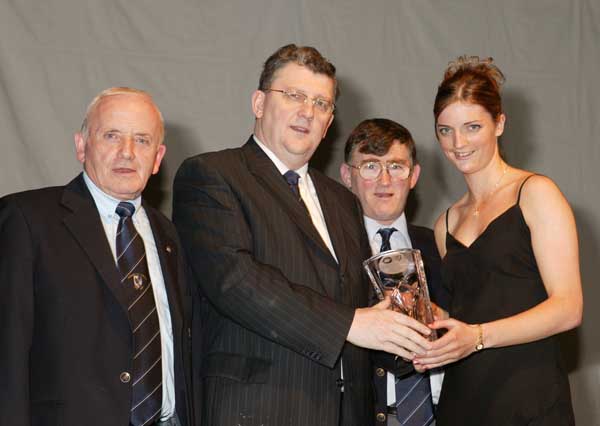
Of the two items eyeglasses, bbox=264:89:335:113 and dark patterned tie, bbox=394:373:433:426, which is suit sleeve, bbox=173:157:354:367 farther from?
dark patterned tie, bbox=394:373:433:426

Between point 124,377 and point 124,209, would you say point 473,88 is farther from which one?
point 124,377

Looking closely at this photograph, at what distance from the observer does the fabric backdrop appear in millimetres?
3471

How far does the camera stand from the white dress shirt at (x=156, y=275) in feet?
8.02

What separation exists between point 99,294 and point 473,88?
1417 mm

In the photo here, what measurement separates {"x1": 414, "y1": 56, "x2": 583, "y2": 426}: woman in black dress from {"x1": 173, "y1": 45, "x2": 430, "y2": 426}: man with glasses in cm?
28

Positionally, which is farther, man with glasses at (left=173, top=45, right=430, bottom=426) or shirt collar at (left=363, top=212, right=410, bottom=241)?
shirt collar at (left=363, top=212, right=410, bottom=241)

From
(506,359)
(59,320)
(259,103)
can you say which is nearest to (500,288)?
(506,359)

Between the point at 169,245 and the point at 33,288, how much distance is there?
51 centimetres

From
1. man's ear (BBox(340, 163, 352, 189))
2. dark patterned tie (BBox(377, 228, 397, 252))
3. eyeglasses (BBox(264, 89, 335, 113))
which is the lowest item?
dark patterned tie (BBox(377, 228, 397, 252))

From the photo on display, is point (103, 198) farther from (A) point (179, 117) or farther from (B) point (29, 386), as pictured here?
(A) point (179, 117)

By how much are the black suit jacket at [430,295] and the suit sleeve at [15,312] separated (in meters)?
1.27

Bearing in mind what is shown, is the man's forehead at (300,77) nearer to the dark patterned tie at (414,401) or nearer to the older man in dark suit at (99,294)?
the older man in dark suit at (99,294)

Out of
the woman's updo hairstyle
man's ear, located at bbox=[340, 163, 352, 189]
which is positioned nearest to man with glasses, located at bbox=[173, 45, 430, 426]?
the woman's updo hairstyle

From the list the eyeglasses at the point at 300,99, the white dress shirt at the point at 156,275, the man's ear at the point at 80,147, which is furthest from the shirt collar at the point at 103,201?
the eyeglasses at the point at 300,99
